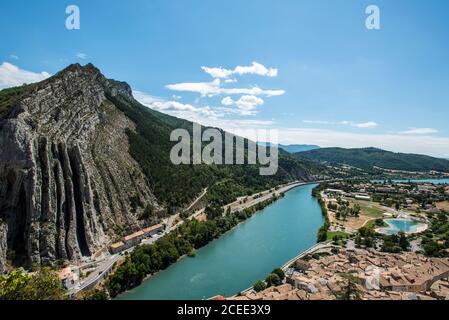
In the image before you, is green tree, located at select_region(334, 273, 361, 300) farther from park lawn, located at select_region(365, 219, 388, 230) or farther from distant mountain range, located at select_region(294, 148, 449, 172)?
distant mountain range, located at select_region(294, 148, 449, 172)

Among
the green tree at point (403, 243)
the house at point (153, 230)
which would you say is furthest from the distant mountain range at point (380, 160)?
the house at point (153, 230)

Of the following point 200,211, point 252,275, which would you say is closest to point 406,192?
point 200,211

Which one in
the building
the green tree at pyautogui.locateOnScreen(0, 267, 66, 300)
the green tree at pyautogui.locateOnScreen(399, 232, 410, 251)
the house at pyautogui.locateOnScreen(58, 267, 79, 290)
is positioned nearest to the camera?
the green tree at pyautogui.locateOnScreen(0, 267, 66, 300)

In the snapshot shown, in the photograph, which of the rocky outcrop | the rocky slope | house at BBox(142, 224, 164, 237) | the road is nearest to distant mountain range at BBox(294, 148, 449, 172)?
the rocky slope

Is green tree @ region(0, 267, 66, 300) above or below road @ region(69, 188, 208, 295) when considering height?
above

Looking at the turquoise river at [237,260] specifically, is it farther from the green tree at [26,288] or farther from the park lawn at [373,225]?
the green tree at [26,288]
